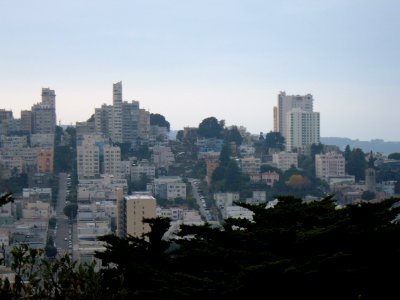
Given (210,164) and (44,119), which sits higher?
(44,119)

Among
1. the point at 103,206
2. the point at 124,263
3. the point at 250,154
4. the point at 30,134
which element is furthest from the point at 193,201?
the point at 124,263

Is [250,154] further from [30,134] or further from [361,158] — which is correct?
[30,134]

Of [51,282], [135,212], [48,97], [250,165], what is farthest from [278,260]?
[48,97]

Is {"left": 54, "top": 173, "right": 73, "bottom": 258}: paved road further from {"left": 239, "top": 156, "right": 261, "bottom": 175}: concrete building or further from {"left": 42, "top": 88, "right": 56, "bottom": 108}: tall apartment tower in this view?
{"left": 42, "top": 88, "right": 56, "bottom": 108}: tall apartment tower

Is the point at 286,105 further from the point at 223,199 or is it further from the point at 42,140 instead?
the point at 223,199

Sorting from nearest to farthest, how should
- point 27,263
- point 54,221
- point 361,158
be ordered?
point 27,263
point 54,221
point 361,158

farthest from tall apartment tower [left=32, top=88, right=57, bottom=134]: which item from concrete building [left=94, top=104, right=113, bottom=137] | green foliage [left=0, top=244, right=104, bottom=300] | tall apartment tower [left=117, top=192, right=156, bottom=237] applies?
green foliage [left=0, top=244, right=104, bottom=300]
